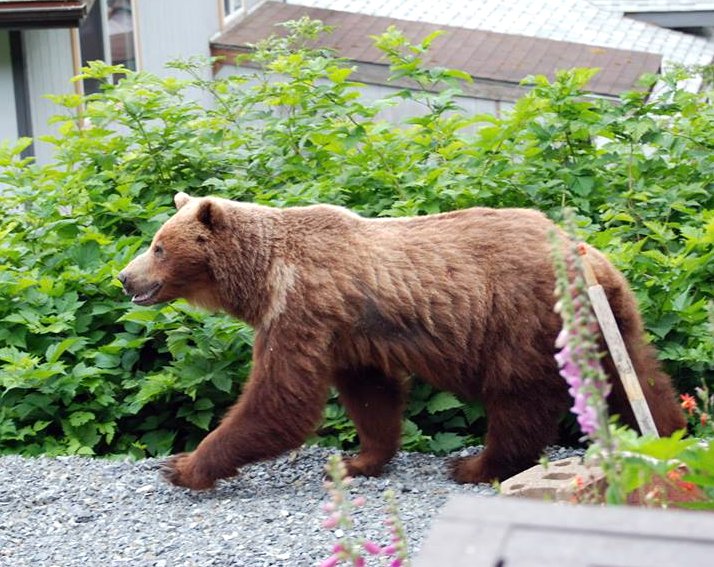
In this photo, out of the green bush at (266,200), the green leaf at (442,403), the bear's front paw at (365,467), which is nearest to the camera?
the bear's front paw at (365,467)

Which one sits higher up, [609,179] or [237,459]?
[609,179]

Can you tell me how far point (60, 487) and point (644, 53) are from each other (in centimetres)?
1259

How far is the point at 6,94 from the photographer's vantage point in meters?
12.0

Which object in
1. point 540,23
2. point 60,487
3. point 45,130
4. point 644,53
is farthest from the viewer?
point 540,23

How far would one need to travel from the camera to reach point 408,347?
6000 mm

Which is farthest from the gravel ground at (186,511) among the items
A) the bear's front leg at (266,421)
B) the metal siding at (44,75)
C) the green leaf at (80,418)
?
the metal siding at (44,75)

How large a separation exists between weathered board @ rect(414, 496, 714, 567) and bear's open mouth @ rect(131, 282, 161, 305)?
4236mm

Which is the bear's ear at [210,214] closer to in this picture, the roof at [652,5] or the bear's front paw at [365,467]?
the bear's front paw at [365,467]

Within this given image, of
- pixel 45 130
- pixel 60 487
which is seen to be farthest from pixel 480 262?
pixel 45 130

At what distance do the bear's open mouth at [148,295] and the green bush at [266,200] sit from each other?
76 centimetres

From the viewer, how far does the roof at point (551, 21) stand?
18734 mm

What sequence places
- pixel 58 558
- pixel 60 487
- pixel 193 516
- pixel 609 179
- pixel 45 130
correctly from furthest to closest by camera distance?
1. pixel 45 130
2. pixel 609 179
3. pixel 60 487
4. pixel 193 516
5. pixel 58 558

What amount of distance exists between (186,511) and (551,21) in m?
15.1

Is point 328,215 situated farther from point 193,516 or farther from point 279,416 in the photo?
point 193,516
